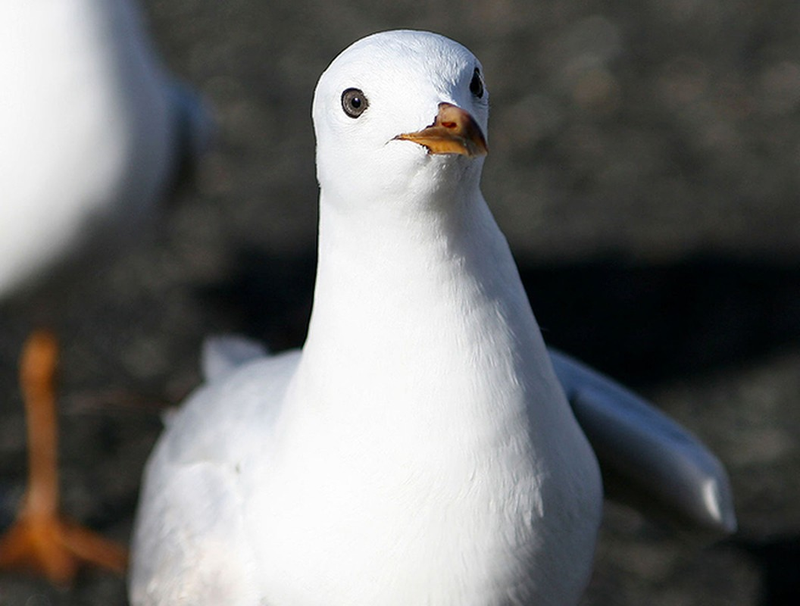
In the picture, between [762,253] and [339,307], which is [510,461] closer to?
[339,307]

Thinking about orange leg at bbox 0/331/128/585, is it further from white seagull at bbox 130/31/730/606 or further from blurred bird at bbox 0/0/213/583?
white seagull at bbox 130/31/730/606

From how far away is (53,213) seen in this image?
260 centimetres

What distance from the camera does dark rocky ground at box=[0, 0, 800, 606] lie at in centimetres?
284

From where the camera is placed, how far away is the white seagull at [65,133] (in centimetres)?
259

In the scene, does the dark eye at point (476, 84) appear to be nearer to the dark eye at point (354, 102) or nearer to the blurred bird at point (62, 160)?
the dark eye at point (354, 102)

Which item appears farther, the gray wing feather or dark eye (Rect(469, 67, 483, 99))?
the gray wing feather

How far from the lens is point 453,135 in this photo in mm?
1376

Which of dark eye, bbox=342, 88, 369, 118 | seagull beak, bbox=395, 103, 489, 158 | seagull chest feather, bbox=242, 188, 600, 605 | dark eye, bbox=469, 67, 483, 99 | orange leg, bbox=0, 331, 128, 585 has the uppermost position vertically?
dark eye, bbox=342, 88, 369, 118

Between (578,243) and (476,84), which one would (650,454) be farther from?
(578,243)

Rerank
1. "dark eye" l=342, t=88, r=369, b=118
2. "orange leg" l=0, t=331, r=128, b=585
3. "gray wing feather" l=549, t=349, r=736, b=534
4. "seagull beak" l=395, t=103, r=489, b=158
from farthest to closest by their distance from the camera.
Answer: "orange leg" l=0, t=331, r=128, b=585
"gray wing feather" l=549, t=349, r=736, b=534
"dark eye" l=342, t=88, r=369, b=118
"seagull beak" l=395, t=103, r=489, b=158

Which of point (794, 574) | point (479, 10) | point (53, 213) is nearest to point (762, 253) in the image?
point (794, 574)

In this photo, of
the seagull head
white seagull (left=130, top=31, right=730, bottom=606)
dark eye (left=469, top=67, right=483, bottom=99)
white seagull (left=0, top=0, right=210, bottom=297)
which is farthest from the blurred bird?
dark eye (left=469, top=67, right=483, bottom=99)

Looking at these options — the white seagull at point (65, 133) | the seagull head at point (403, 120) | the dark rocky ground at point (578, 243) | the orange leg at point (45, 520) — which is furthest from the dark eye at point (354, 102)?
the orange leg at point (45, 520)

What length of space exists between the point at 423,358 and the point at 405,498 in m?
0.20
